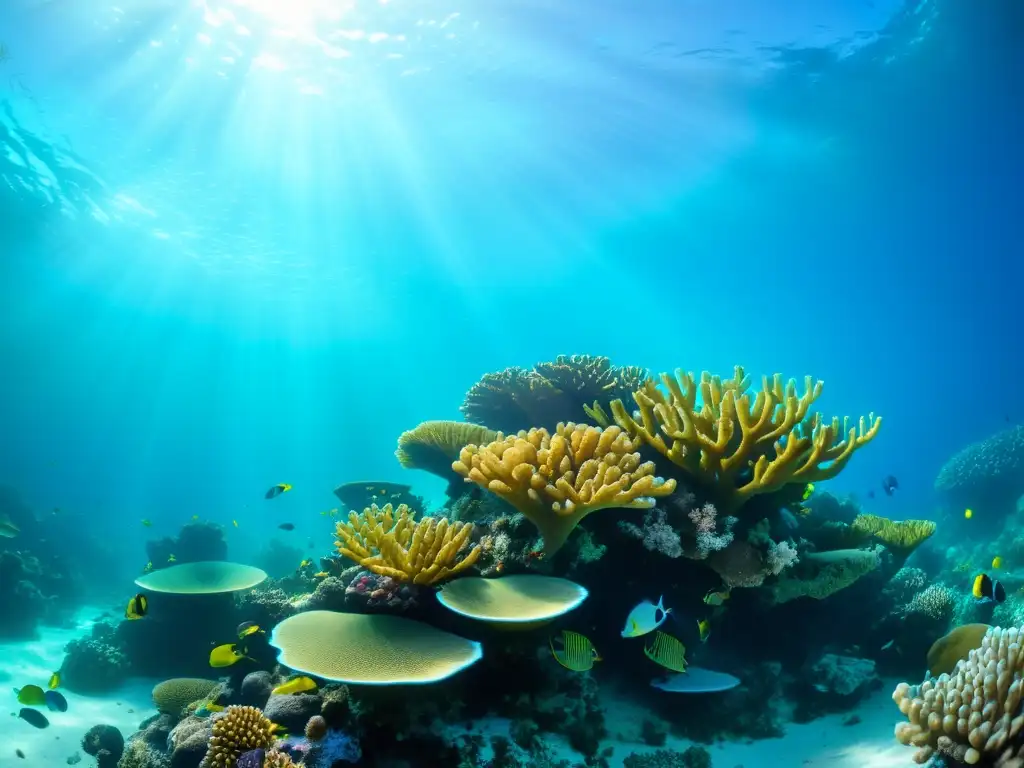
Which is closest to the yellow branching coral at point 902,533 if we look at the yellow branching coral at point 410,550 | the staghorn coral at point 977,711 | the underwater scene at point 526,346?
the underwater scene at point 526,346

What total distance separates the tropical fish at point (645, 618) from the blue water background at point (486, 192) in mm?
22475

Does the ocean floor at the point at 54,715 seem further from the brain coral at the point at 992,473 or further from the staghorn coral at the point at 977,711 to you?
the brain coral at the point at 992,473

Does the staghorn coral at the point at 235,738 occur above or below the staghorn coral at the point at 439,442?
below

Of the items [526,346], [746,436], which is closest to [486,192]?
[746,436]

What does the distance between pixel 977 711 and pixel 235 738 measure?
457 centimetres

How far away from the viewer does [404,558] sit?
3945 mm

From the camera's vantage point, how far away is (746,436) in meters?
4.29

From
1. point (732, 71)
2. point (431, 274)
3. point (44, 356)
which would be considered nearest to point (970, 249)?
point (732, 71)

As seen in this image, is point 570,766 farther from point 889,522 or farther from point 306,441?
point 306,441

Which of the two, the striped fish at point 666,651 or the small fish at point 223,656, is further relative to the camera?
the small fish at point 223,656

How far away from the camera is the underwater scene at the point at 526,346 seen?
4004 millimetres

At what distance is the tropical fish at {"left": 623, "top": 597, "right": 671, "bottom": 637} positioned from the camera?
137 inches

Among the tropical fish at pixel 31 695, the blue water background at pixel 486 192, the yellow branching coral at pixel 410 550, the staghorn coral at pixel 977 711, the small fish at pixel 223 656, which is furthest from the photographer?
the blue water background at pixel 486 192

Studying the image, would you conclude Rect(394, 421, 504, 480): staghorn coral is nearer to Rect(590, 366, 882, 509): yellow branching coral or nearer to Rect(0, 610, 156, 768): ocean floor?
Rect(590, 366, 882, 509): yellow branching coral
